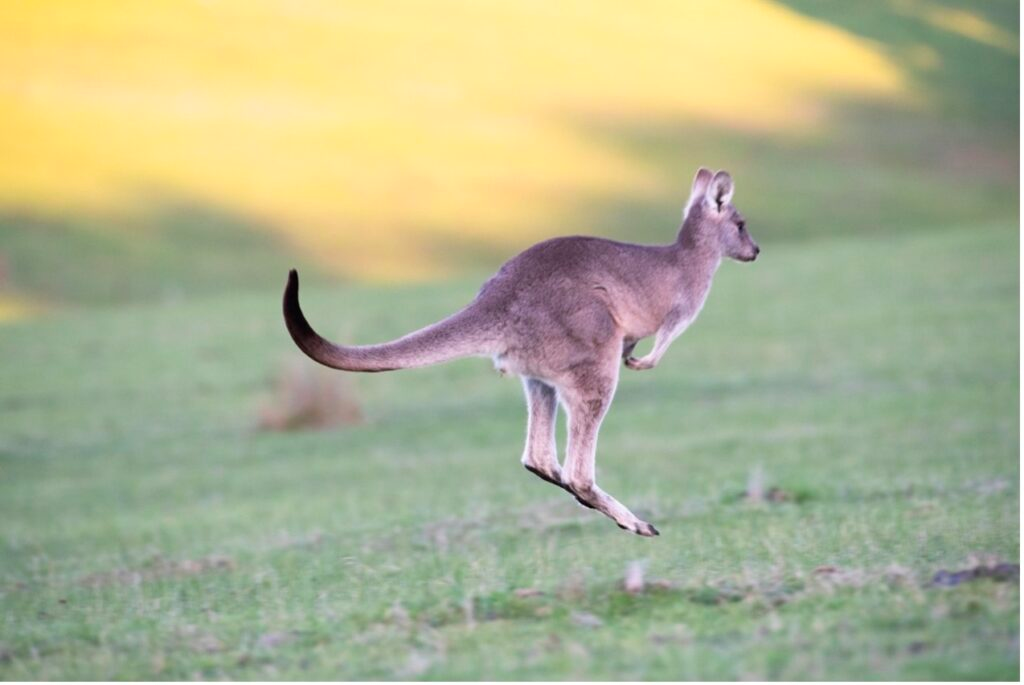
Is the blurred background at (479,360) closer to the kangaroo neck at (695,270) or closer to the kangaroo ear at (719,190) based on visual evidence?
the kangaroo neck at (695,270)

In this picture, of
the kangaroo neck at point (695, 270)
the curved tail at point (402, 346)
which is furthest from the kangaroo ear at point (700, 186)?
the curved tail at point (402, 346)

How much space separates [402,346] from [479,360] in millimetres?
20459

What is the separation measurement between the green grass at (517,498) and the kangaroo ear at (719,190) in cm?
182

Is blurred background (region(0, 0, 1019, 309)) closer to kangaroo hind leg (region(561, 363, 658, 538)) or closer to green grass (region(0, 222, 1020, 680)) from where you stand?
green grass (region(0, 222, 1020, 680))

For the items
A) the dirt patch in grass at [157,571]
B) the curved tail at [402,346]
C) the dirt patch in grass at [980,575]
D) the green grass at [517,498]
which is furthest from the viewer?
the dirt patch in grass at [157,571]

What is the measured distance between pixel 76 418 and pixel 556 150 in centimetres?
2380

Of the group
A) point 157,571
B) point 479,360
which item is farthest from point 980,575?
point 479,360

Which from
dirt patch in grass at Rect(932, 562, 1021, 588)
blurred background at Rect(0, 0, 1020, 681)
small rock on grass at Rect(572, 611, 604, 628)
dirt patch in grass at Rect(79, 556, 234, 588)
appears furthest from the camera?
dirt patch in grass at Rect(79, 556, 234, 588)

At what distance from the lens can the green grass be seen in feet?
22.8

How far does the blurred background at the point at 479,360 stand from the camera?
7469mm

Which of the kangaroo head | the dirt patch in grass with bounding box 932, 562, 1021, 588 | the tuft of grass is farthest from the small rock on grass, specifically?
the tuft of grass

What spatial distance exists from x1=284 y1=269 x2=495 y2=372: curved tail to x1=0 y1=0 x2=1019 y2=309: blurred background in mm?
28741

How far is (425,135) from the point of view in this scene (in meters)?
47.1

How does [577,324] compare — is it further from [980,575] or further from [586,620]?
[980,575]
